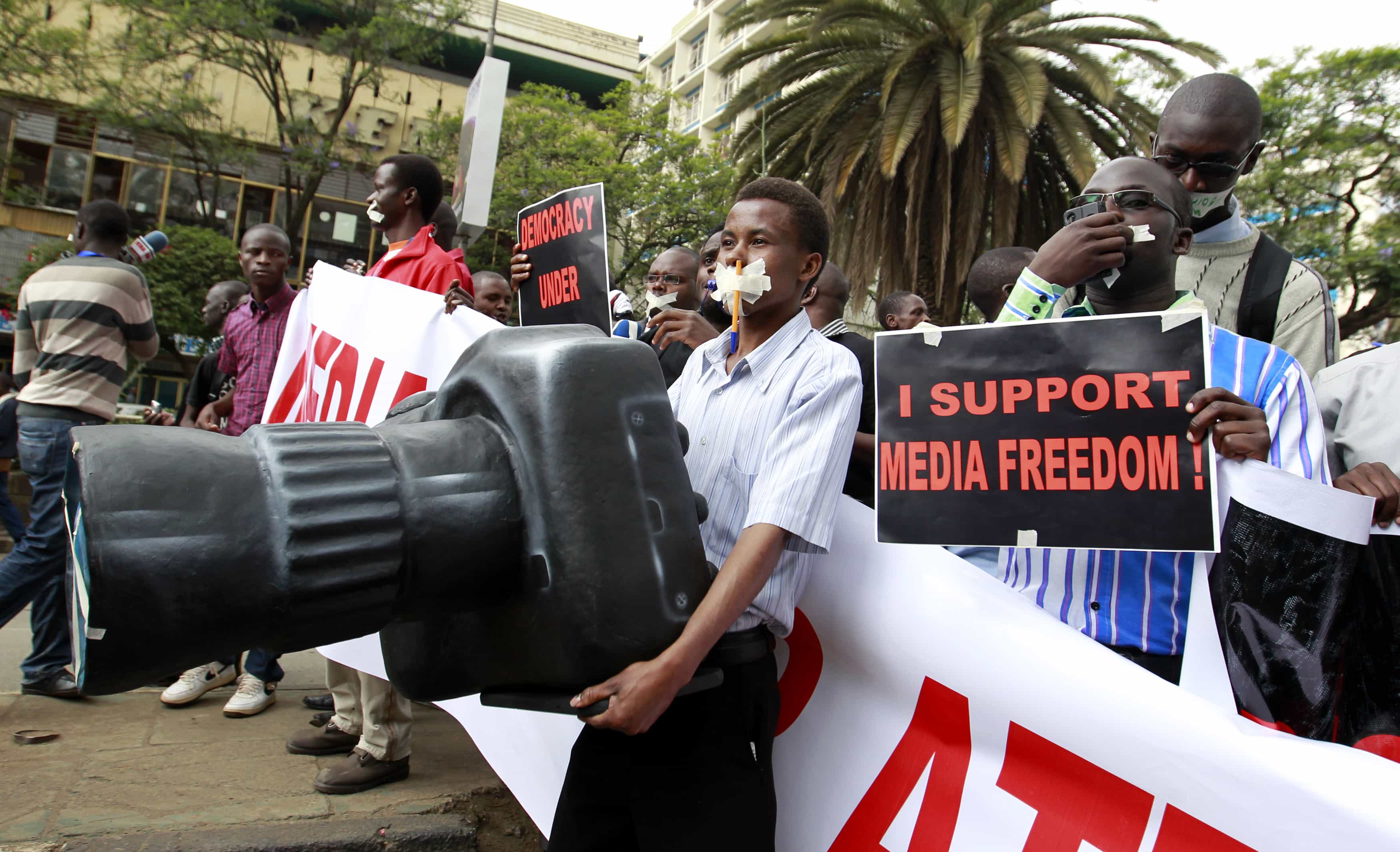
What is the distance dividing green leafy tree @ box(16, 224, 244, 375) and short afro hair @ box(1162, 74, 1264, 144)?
49.6 feet

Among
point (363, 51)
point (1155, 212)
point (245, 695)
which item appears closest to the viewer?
point (1155, 212)

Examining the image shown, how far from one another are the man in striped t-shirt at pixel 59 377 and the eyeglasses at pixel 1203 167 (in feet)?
12.9

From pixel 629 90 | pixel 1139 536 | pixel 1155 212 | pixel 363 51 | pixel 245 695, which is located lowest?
pixel 245 695

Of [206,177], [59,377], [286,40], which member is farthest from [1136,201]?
[206,177]

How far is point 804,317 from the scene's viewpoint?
191 centimetres

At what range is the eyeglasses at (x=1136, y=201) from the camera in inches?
72.6

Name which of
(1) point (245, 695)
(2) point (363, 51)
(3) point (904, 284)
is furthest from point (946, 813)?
(2) point (363, 51)

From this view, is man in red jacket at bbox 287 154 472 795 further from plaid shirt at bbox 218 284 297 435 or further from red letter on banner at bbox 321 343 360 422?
plaid shirt at bbox 218 284 297 435

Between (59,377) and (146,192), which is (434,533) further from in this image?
(146,192)

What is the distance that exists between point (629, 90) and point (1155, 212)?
74.5 ft

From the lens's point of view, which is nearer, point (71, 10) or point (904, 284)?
point (904, 284)

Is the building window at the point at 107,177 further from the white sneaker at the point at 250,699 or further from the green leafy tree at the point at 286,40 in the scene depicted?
the white sneaker at the point at 250,699

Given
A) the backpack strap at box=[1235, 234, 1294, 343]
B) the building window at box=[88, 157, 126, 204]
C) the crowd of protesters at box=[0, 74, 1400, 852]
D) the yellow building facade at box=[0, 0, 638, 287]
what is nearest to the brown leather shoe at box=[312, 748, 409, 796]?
the crowd of protesters at box=[0, 74, 1400, 852]

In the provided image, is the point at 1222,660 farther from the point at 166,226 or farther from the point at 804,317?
the point at 166,226
